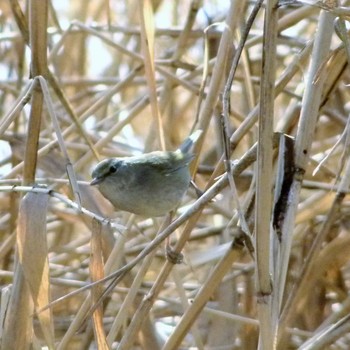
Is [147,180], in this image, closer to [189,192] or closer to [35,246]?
[35,246]

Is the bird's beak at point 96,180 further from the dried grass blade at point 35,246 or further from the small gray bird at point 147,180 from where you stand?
the dried grass blade at point 35,246

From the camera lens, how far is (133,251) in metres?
2.31

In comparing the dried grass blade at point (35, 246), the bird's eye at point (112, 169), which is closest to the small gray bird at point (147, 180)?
the bird's eye at point (112, 169)

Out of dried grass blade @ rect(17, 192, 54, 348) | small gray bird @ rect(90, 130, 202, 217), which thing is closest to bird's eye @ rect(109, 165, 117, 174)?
small gray bird @ rect(90, 130, 202, 217)

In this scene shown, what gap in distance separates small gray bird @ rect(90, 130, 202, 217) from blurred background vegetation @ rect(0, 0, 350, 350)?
51mm

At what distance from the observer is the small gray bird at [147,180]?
1.71 m

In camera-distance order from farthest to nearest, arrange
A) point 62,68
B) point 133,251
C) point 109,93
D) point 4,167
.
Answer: point 62,68 < point 4,167 < point 133,251 < point 109,93

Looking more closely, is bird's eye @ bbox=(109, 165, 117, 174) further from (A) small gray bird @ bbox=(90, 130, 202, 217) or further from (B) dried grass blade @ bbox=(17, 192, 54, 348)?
(B) dried grass blade @ bbox=(17, 192, 54, 348)

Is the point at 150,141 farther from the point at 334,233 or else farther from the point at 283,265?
the point at 283,265

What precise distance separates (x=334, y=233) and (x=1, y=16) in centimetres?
140

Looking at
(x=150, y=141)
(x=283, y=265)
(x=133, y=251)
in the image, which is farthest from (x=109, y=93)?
(x=283, y=265)

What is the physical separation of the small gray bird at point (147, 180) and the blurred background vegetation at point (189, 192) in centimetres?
5

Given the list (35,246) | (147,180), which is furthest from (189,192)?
(35,246)

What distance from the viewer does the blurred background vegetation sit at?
4.36 feet
